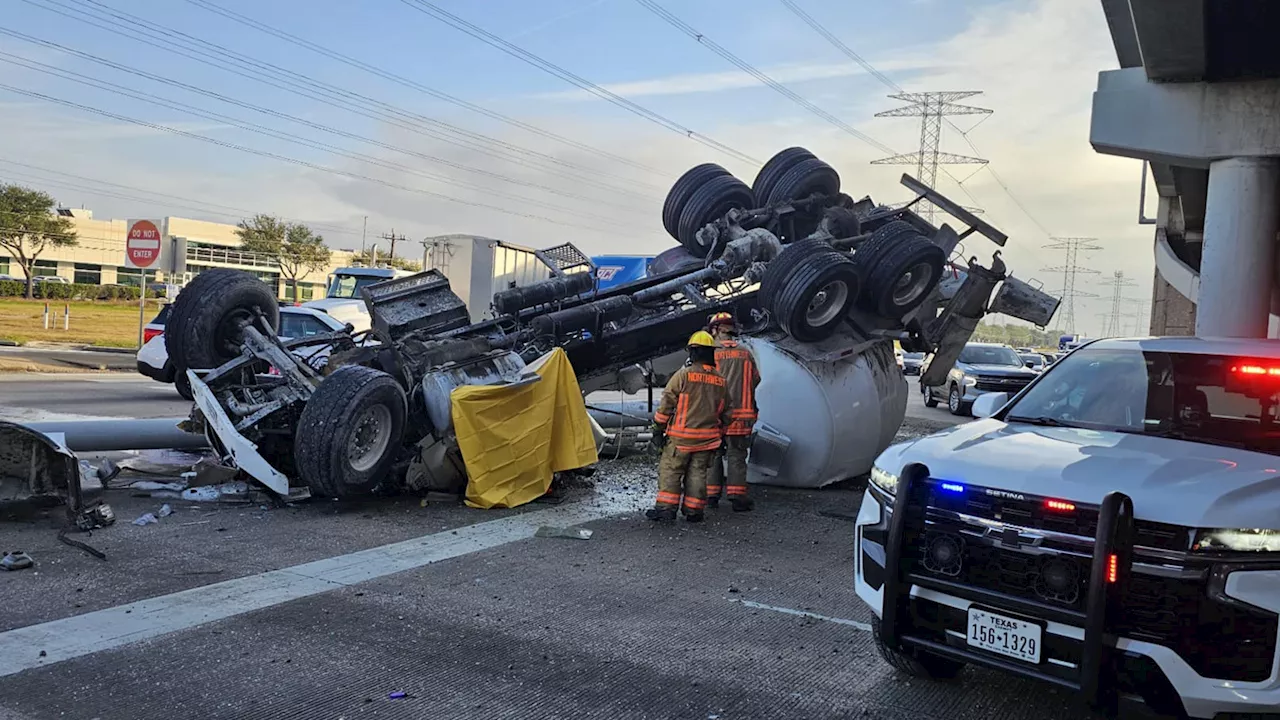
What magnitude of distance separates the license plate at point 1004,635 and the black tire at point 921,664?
1.95ft

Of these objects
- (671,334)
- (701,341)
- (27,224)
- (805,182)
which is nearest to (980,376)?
(805,182)

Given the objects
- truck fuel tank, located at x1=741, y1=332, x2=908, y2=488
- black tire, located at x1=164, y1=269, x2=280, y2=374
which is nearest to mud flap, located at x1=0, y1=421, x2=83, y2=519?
black tire, located at x1=164, y1=269, x2=280, y2=374

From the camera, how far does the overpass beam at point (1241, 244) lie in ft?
33.3

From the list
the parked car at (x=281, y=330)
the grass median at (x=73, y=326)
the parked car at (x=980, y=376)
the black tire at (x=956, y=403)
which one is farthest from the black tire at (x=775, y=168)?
the grass median at (x=73, y=326)

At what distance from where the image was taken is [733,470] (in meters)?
8.27

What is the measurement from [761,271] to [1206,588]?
7400mm

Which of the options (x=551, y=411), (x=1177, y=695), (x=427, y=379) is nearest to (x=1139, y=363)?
(x=1177, y=695)

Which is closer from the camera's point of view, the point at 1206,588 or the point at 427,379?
the point at 1206,588

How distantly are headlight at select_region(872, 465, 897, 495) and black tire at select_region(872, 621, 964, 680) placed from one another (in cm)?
60

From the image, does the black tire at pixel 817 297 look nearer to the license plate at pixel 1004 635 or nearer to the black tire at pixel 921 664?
the black tire at pixel 921 664

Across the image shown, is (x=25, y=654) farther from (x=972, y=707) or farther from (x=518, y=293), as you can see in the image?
(x=518, y=293)

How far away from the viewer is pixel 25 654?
13.7ft

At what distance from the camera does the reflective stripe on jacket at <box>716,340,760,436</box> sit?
8.23 m

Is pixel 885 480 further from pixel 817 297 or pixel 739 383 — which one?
pixel 817 297
